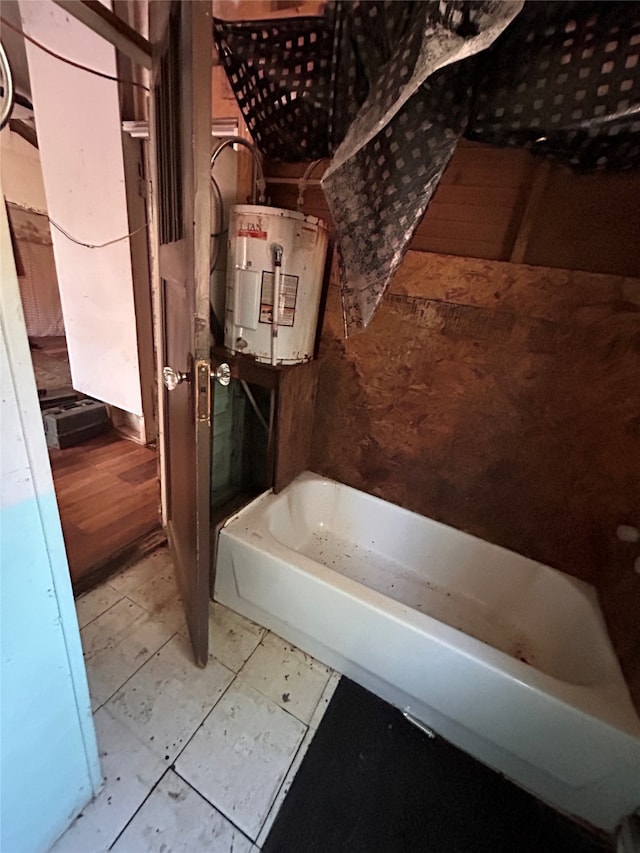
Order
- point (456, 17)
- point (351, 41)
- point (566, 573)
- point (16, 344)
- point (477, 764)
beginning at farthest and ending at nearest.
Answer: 1. point (566, 573)
2. point (477, 764)
3. point (351, 41)
4. point (456, 17)
5. point (16, 344)

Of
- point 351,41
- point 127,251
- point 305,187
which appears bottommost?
point 127,251

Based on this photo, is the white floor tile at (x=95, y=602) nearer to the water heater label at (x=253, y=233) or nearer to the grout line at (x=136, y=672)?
the grout line at (x=136, y=672)

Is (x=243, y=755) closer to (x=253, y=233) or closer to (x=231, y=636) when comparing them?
(x=231, y=636)

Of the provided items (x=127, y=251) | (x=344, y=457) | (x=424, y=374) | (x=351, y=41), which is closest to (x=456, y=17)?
(x=351, y=41)

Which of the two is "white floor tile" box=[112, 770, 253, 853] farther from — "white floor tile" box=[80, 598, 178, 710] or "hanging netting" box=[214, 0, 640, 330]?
"hanging netting" box=[214, 0, 640, 330]

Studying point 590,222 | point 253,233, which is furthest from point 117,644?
point 590,222

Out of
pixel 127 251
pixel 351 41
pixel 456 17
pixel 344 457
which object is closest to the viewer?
pixel 456 17

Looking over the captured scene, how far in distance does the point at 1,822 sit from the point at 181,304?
1140mm

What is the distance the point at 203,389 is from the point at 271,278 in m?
0.55

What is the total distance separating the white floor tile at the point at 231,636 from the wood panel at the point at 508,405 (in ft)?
2.56

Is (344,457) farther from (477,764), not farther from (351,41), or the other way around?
(351,41)

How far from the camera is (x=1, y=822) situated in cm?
74

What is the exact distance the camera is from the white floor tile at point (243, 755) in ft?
3.32

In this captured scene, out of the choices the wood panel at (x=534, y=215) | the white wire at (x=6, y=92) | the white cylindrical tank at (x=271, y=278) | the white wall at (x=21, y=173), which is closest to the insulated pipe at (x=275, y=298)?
the white cylindrical tank at (x=271, y=278)
